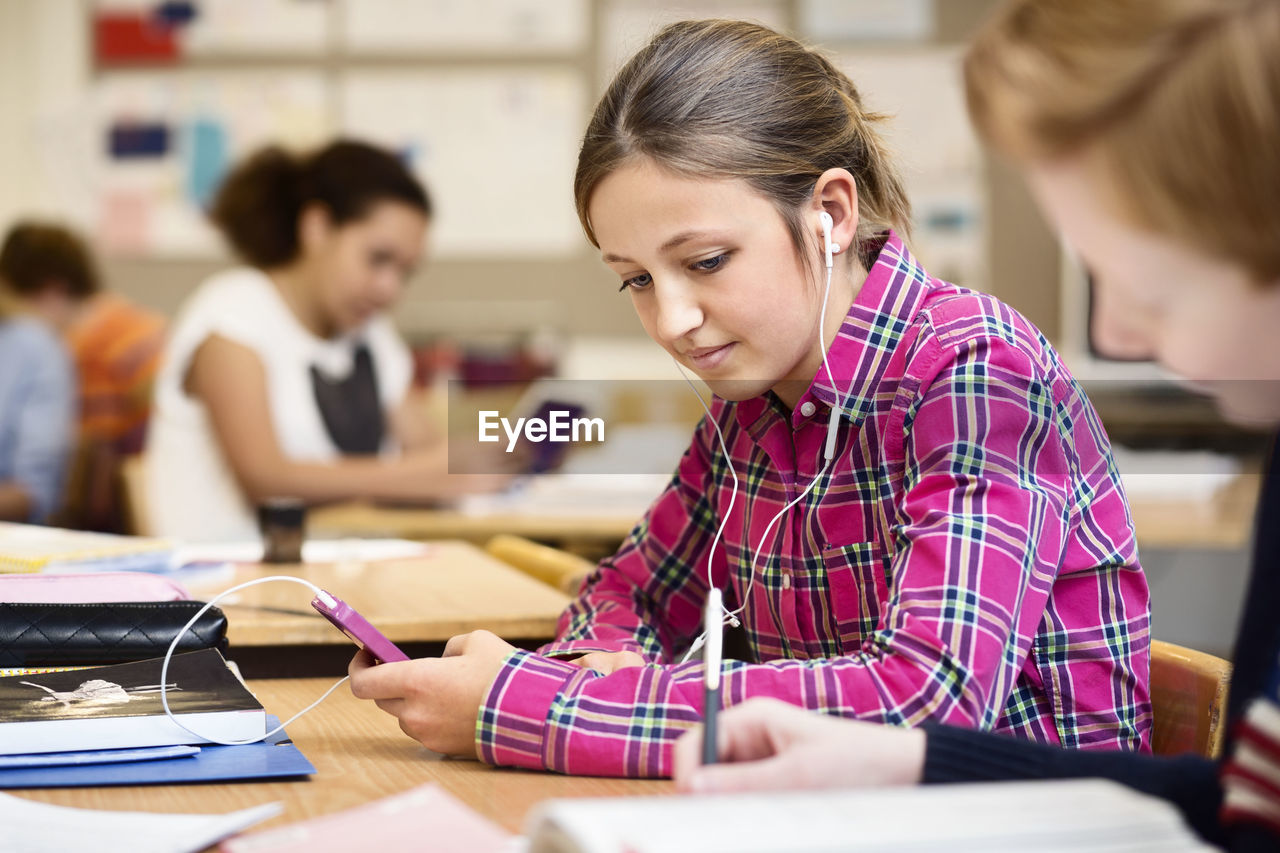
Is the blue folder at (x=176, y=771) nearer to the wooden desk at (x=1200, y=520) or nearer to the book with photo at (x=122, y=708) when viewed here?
the book with photo at (x=122, y=708)

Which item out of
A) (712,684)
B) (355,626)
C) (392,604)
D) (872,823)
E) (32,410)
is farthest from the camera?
(32,410)

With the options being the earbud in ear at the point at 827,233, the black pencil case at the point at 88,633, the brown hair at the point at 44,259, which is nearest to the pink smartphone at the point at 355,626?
the black pencil case at the point at 88,633

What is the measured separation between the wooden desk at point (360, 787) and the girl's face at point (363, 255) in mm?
1916

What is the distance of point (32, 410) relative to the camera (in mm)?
3516

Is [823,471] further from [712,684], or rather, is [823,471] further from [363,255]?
[363,255]

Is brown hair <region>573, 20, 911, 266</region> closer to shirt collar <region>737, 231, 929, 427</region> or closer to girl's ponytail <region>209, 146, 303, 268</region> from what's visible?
shirt collar <region>737, 231, 929, 427</region>

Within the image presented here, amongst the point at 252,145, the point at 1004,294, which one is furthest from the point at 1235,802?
the point at 252,145

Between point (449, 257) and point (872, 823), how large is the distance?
149 inches

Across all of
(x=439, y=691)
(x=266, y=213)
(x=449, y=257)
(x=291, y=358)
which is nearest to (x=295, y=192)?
(x=266, y=213)

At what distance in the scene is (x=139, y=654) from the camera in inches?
40.2

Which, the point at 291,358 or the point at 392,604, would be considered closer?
the point at 392,604

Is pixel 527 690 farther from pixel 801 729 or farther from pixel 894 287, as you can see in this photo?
pixel 894 287

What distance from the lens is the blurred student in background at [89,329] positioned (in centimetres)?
392

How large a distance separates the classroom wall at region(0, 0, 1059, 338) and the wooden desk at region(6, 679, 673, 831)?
3.23m
